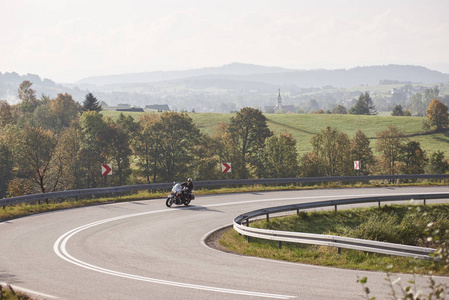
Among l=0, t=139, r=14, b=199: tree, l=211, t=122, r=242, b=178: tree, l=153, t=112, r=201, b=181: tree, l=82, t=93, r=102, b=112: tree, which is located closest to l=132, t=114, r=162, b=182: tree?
l=153, t=112, r=201, b=181: tree

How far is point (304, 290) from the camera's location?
10047mm

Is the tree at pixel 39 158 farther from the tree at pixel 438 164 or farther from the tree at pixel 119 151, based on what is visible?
the tree at pixel 438 164

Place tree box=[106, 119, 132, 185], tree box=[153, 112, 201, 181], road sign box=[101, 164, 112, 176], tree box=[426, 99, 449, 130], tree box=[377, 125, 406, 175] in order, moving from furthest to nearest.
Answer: tree box=[426, 99, 449, 130] → tree box=[377, 125, 406, 175] → tree box=[153, 112, 201, 181] → tree box=[106, 119, 132, 185] → road sign box=[101, 164, 112, 176]

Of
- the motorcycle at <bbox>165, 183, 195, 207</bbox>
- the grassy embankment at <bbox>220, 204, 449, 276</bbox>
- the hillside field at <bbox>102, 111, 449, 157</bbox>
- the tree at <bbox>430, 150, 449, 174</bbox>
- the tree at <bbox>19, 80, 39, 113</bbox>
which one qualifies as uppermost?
the tree at <bbox>19, 80, 39, 113</bbox>

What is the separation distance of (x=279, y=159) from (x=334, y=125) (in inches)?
1675

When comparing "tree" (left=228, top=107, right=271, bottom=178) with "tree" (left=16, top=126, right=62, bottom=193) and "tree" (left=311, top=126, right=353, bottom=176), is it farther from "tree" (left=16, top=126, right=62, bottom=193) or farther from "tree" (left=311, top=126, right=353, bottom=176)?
"tree" (left=16, top=126, right=62, bottom=193)

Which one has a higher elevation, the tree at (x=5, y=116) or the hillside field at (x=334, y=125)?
the tree at (x=5, y=116)

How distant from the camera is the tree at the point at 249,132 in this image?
7350 centimetres

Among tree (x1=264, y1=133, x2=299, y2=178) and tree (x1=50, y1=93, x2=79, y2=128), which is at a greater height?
tree (x1=50, y1=93, x2=79, y2=128)

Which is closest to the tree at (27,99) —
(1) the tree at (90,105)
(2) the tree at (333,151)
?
(1) the tree at (90,105)

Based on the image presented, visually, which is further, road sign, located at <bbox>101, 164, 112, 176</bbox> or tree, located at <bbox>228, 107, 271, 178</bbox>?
tree, located at <bbox>228, 107, 271, 178</bbox>

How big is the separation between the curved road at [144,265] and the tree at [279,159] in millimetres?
49867

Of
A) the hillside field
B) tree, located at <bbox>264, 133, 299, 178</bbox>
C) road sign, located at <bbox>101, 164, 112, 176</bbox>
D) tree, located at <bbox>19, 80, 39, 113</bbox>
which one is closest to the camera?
road sign, located at <bbox>101, 164, 112, 176</bbox>

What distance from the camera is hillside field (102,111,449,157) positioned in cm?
9588
